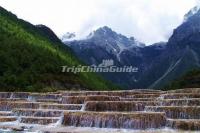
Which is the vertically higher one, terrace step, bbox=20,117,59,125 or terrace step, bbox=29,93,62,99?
terrace step, bbox=29,93,62,99

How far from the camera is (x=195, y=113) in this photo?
133 feet

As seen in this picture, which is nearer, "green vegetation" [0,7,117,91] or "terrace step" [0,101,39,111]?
"terrace step" [0,101,39,111]

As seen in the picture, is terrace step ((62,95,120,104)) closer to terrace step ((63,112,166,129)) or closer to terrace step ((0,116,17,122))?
terrace step ((0,116,17,122))

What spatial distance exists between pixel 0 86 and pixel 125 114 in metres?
71.5

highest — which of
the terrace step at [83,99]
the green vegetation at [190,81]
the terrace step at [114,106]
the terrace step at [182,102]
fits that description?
the green vegetation at [190,81]

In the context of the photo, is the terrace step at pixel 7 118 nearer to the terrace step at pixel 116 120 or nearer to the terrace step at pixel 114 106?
the terrace step at pixel 116 120

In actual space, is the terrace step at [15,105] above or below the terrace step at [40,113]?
above

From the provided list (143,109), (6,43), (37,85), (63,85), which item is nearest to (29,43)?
(6,43)

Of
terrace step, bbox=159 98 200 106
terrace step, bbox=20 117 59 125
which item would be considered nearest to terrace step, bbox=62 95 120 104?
terrace step, bbox=159 98 200 106

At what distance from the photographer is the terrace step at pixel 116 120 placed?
38.9 m

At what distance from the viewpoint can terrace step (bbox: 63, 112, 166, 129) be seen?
38.9 metres

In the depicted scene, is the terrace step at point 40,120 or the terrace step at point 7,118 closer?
the terrace step at point 40,120

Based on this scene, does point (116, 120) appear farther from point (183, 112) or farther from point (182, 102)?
point (182, 102)

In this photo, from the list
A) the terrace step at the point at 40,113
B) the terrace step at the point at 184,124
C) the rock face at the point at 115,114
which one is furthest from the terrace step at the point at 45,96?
the terrace step at the point at 184,124
